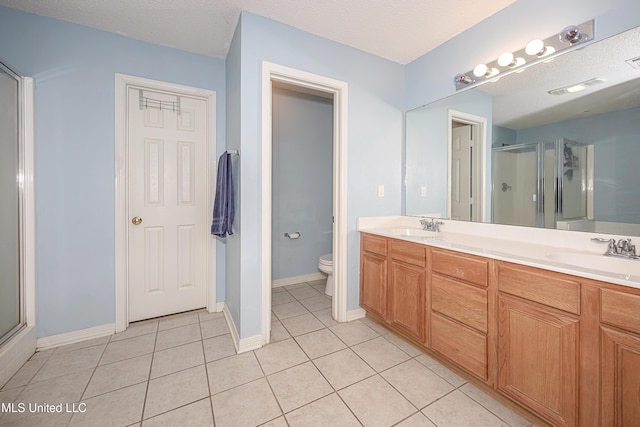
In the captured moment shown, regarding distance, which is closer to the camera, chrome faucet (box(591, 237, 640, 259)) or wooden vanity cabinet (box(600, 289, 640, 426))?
wooden vanity cabinet (box(600, 289, 640, 426))

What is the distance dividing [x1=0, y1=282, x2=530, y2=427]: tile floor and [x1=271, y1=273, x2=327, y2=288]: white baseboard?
1.04m

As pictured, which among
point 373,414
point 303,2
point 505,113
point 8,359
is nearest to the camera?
point 373,414

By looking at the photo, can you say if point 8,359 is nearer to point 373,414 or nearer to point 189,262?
point 189,262

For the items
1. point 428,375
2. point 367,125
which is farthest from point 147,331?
point 367,125

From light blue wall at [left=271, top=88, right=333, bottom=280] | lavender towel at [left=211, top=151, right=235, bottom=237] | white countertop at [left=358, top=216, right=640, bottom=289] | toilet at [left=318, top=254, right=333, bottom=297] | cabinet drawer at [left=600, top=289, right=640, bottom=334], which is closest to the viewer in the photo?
cabinet drawer at [left=600, top=289, right=640, bottom=334]

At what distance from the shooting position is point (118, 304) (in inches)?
82.3

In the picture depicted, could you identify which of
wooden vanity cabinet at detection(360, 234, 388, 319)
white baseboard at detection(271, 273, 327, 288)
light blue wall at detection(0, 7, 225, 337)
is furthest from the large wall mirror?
light blue wall at detection(0, 7, 225, 337)

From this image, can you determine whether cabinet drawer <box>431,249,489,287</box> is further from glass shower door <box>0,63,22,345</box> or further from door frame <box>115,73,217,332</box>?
glass shower door <box>0,63,22,345</box>

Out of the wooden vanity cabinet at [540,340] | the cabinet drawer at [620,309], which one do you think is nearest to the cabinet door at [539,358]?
the wooden vanity cabinet at [540,340]

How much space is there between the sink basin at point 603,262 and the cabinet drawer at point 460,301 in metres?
0.46

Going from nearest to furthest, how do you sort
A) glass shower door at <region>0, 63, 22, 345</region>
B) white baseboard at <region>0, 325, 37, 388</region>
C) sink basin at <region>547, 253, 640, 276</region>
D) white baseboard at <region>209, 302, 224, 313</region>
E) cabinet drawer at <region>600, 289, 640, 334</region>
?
cabinet drawer at <region>600, 289, 640, 334</region> < sink basin at <region>547, 253, 640, 276</region> < white baseboard at <region>0, 325, 37, 388</region> < glass shower door at <region>0, 63, 22, 345</region> < white baseboard at <region>209, 302, 224, 313</region>

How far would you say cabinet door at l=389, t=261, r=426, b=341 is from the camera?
177 cm

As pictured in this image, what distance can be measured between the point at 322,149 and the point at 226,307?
220 cm

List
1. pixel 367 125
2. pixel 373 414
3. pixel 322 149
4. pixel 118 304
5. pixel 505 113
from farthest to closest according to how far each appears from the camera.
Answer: pixel 322 149 < pixel 367 125 < pixel 118 304 < pixel 505 113 < pixel 373 414
